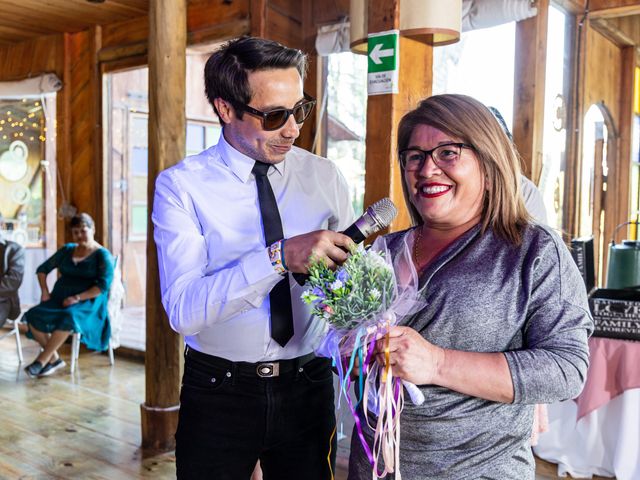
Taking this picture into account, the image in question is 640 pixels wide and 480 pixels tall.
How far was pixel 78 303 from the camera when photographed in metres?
5.48

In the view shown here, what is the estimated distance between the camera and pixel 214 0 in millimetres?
5043

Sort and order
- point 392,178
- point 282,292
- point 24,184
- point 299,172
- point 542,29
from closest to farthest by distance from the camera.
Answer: point 282,292 < point 299,172 < point 392,178 < point 542,29 < point 24,184

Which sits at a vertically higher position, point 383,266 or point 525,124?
point 525,124

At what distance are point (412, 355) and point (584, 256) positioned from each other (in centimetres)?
252

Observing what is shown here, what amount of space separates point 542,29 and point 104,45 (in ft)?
12.8

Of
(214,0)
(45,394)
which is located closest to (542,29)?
(214,0)

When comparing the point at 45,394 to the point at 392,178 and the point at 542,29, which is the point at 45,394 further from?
the point at 542,29

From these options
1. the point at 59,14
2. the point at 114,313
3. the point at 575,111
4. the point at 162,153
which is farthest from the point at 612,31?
the point at 114,313

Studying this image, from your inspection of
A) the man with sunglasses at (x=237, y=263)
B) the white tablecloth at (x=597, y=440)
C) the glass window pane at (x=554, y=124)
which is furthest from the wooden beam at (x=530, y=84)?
the man with sunglasses at (x=237, y=263)

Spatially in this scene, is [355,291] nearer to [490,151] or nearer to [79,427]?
[490,151]

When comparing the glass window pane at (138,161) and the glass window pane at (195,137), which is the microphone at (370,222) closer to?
the glass window pane at (138,161)

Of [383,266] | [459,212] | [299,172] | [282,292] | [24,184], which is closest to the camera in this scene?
[383,266]

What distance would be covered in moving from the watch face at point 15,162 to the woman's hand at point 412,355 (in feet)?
22.1

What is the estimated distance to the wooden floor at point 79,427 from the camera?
11.2ft
